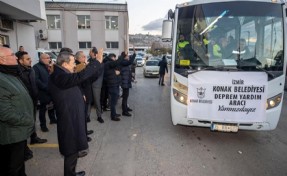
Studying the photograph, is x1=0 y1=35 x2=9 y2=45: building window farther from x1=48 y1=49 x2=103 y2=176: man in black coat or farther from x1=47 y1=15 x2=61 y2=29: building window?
x1=47 y1=15 x2=61 y2=29: building window

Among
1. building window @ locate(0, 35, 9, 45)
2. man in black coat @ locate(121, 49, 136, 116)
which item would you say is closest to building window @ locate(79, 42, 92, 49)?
building window @ locate(0, 35, 9, 45)

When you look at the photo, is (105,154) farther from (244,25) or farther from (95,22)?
(95,22)

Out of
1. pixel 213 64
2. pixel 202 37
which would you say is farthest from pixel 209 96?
pixel 202 37

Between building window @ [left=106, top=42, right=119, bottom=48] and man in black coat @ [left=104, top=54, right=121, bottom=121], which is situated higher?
building window @ [left=106, top=42, right=119, bottom=48]

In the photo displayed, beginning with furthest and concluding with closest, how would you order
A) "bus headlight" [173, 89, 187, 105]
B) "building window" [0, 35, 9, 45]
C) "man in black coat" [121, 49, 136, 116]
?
"building window" [0, 35, 9, 45] → "man in black coat" [121, 49, 136, 116] → "bus headlight" [173, 89, 187, 105]

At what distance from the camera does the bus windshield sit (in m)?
4.15

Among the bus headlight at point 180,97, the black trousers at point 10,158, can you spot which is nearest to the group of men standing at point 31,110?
the black trousers at point 10,158

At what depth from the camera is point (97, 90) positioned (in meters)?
5.82

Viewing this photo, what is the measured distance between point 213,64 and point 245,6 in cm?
131

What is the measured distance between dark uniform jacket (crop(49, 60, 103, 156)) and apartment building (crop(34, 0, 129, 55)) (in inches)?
1088

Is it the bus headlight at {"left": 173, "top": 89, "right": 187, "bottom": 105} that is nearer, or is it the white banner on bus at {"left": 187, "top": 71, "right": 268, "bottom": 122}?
the white banner on bus at {"left": 187, "top": 71, "right": 268, "bottom": 122}

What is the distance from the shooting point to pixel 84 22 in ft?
98.6

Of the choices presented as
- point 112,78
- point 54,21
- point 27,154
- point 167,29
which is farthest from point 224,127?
point 54,21

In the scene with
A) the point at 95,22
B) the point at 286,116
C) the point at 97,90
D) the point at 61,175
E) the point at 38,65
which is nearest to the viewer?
the point at 61,175
